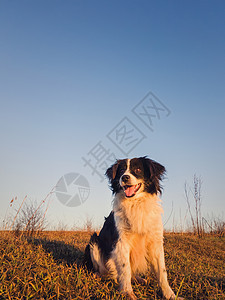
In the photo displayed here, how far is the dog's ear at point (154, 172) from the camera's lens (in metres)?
4.01

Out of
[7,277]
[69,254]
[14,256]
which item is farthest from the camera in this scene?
[69,254]

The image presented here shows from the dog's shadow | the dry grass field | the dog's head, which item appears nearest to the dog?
the dog's head

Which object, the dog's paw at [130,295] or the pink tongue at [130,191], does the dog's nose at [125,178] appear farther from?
the dog's paw at [130,295]

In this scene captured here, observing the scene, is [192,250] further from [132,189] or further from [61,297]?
[61,297]

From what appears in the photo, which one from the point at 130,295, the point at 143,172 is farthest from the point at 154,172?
the point at 130,295

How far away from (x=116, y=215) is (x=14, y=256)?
1.96 meters

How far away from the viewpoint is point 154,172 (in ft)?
13.4

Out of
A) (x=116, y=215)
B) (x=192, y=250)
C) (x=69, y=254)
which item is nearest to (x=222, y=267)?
(x=192, y=250)

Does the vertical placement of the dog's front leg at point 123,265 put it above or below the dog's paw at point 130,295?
above

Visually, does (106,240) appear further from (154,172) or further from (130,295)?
(154,172)

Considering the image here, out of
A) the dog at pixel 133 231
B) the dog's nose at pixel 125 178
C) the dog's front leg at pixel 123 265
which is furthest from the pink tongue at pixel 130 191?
the dog's front leg at pixel 123 265

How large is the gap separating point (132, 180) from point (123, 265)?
1113 mm

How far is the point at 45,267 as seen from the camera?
4047 mm

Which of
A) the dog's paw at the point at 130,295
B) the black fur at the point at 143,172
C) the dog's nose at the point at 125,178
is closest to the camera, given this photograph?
the dog's paw at the point at 130,295
